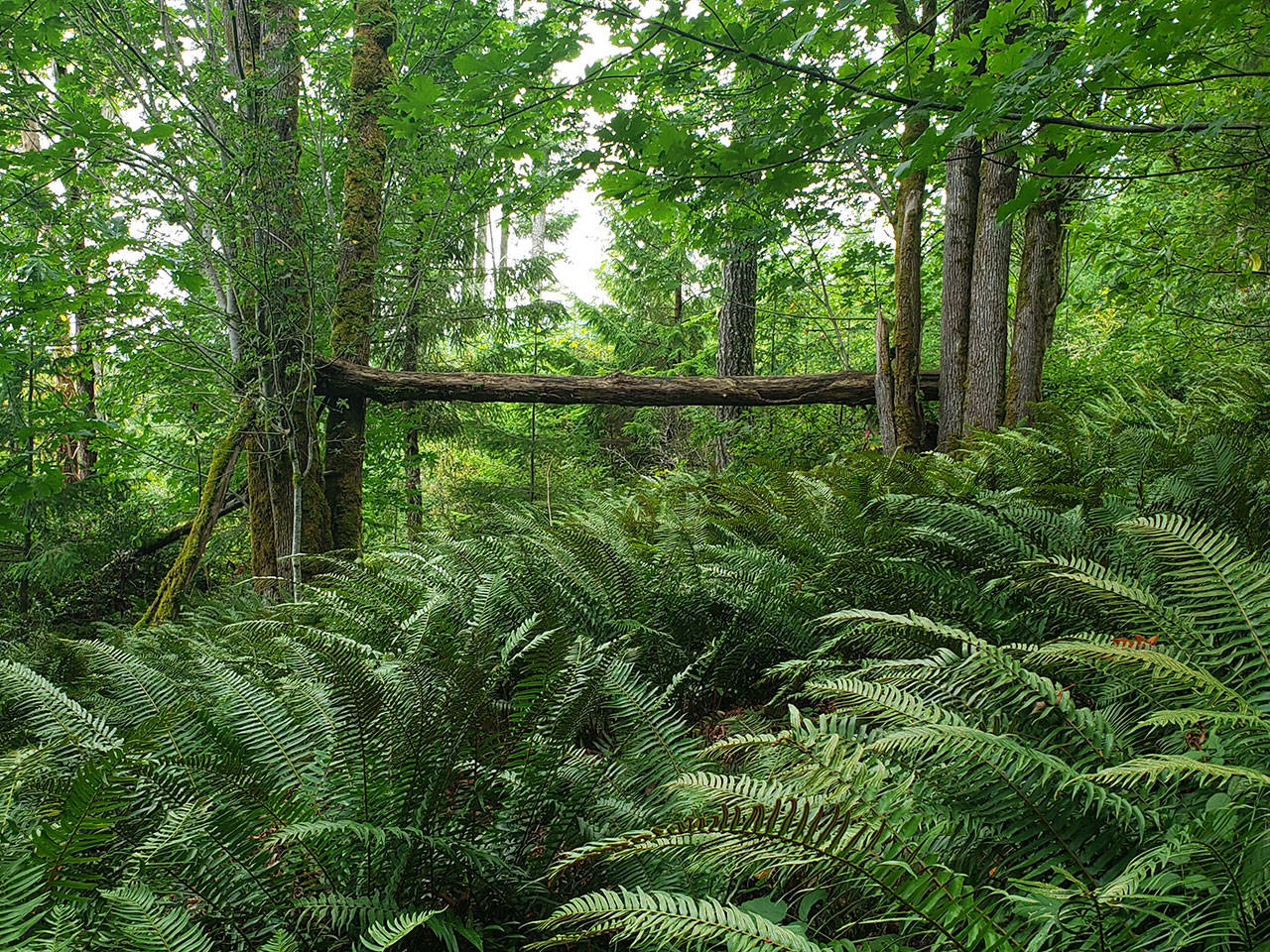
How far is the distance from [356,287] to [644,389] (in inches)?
103

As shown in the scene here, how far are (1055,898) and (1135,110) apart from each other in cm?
618

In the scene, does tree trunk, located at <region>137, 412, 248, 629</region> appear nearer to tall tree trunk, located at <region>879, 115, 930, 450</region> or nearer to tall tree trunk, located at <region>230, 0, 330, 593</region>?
tall tree trunk, located at <region>230, 0, 330, 593</region>

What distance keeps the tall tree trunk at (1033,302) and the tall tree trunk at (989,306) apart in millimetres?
277

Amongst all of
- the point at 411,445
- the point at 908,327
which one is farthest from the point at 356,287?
the point at 908,327

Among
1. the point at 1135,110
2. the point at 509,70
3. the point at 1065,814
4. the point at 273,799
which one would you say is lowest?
the point at 273,799

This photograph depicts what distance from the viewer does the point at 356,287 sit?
19.9 feet

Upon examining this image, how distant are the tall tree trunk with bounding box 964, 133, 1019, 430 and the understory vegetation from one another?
127 inches

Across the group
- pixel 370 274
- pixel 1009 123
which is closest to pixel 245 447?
pixel 370 274

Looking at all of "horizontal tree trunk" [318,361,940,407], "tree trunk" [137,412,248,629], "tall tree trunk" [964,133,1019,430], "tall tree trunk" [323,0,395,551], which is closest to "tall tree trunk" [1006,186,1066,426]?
"tall tree trunk" [964,133,1019,430]

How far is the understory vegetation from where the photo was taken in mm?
1041

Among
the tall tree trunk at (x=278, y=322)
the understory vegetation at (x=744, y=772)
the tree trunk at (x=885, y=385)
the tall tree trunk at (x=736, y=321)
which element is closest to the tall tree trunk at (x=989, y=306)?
the tree trunk at (x=885, y=385)

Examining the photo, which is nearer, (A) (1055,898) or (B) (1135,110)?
(A) (1055,898)

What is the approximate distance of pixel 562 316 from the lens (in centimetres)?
890

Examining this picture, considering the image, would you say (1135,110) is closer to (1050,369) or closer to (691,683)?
(1050,369)
